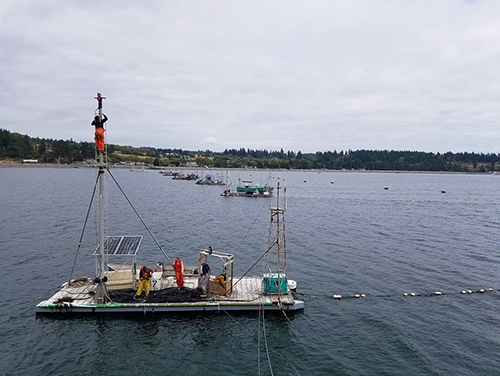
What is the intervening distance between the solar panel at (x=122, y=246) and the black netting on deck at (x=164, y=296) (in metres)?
2.37

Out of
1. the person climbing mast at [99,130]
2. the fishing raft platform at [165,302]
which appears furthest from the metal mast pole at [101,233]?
the fishing raft platform at [165,302]

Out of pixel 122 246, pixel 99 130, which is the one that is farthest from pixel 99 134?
pixel 122 246

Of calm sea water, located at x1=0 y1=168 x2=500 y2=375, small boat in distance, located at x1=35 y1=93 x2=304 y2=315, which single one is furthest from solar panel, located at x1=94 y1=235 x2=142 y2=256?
calm sea water, located at x1=0 y1=168 x2=500 y2=375

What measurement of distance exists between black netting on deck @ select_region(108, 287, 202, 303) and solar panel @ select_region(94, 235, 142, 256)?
7.78ft

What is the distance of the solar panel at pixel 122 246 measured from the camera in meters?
23.2

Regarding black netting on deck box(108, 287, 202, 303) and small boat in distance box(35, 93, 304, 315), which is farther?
black netting on deck box(108, 287, 202, 303)

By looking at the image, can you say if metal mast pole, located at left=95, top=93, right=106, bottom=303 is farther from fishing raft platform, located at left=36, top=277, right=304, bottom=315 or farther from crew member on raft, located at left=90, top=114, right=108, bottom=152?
fishing raft platform, located at left=36, top=277, right=304, bottom=315

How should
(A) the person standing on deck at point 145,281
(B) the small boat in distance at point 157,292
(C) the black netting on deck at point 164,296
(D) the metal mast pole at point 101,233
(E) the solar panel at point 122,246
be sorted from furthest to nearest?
(E) the solar panel at point 122,246 < (A) the person standing on deck at point 145,281 < (C) the black netting on deck at point 164,296 < (B) the small boat in distance at point 157,292 < (D) the metal mast pole at point 101,233

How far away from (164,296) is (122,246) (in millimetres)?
→ 4414

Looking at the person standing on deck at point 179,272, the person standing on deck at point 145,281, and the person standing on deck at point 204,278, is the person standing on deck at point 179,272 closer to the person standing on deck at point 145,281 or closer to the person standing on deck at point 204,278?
the person standing on deck at point 204,278

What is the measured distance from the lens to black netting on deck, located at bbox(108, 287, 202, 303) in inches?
855

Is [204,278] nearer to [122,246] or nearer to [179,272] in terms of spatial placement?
[179,272]

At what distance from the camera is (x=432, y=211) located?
247 ft

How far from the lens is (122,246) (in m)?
23.8
